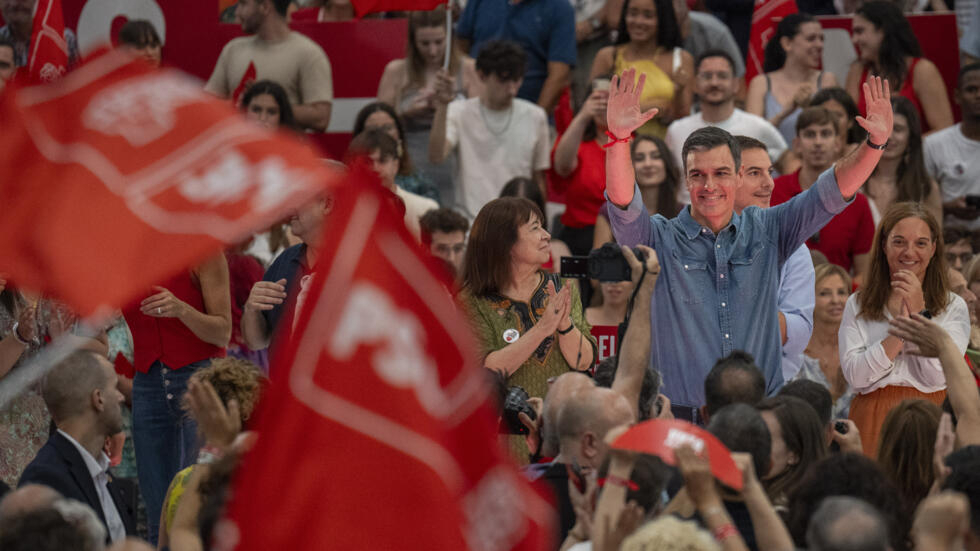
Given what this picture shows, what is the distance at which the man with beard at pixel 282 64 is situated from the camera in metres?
10.3

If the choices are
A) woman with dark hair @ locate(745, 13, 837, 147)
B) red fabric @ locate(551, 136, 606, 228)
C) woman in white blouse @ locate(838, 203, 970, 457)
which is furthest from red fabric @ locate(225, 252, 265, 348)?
woman with dark hair @ locate(745, 13, 837, 147)

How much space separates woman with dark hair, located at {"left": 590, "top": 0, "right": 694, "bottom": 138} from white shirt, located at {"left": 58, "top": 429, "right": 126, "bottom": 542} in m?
5.17

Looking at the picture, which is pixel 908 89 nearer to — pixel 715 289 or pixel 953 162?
pixel 953 162

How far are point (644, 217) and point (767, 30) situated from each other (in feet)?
20.0

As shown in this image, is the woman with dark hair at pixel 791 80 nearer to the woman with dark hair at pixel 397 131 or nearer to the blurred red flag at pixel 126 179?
the woman with dark hair at pixel 397 131

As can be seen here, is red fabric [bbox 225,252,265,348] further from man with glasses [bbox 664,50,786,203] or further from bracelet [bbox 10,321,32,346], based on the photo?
man with glasses [bbox 664,50,786,203]

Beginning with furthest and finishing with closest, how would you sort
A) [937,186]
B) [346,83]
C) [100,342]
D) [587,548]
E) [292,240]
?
[346,83] → [937,186] → [292,240] → [100,342] → [587,548]

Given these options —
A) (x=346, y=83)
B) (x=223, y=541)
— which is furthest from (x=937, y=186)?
(x=223, y=541)

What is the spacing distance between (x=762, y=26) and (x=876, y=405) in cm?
543

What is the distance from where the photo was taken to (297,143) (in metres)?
4.23

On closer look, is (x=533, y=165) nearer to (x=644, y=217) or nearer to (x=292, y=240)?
(x=292, y=240)

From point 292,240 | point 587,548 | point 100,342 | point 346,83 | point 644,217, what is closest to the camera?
point 587,548

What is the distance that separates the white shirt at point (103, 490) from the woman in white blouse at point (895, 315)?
3136mm

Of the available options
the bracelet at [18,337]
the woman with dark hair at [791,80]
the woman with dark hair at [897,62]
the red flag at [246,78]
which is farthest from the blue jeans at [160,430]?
the woman with dark hair at [897,62]
